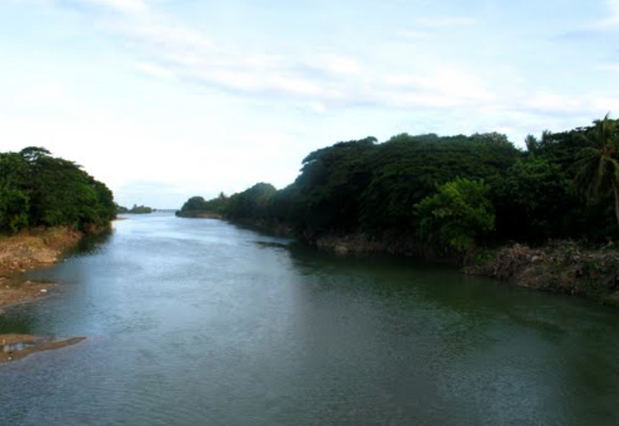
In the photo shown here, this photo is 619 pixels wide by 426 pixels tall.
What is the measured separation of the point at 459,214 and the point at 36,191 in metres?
49.3

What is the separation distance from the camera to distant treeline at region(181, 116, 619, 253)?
39103mm

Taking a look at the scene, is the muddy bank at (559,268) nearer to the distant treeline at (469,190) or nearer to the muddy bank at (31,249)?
the distant treeline at (469,190)

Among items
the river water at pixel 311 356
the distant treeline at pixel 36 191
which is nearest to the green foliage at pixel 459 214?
the river water at pixel 311 356

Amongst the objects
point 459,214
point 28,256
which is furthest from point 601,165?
point 28,256

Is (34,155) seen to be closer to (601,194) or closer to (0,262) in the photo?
(0,262)

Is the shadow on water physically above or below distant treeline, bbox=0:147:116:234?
below

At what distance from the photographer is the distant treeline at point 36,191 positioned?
2293 inches

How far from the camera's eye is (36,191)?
6456 centimetres

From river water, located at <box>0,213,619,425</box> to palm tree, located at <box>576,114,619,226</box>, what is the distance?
8046mm

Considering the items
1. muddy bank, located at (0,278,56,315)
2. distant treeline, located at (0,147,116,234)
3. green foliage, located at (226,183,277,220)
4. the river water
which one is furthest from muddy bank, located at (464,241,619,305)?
green foliage, located at (226,183,277,220)

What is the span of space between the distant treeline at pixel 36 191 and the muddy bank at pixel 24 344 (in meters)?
36.9

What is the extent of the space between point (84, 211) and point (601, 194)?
236ft

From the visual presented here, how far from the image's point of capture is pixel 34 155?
223 feet

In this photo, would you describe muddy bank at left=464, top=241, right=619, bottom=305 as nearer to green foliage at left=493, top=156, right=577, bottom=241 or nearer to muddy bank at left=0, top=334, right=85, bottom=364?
green foliage at left=493, top=156, right=577, bottom=241
